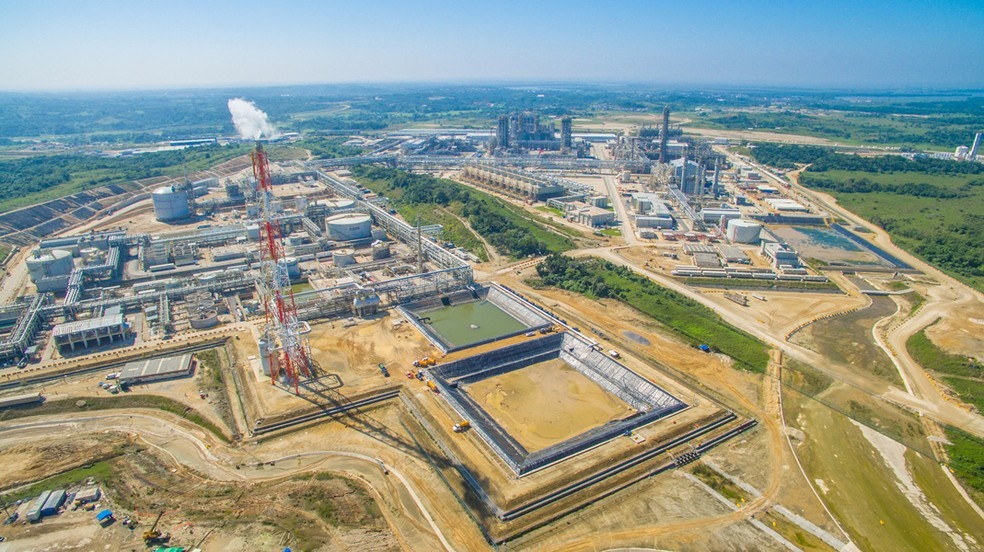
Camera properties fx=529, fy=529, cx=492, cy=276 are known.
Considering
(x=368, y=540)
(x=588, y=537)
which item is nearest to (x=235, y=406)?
(x=368, y=540)

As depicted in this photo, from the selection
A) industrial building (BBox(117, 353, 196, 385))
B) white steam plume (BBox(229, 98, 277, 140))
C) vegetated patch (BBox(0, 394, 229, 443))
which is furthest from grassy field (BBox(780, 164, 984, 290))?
industrial building (BBox(117, 353, 196, 385))

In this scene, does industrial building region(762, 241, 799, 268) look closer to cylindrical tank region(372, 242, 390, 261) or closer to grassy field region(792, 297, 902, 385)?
grassy field region(792, 297, 902, 385)

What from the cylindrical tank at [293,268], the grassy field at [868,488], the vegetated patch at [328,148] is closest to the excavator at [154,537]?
the grassy field at [868,488]

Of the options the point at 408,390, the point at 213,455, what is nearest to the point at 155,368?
the point at 213,455

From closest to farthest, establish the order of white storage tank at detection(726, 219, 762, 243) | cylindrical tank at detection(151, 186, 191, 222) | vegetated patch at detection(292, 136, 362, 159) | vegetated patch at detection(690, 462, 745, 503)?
vegetated patch at detection(690, 462, 745, 503) → white storage tank at detection(726, 219, 762, 243) → cylindrical tank at detection(151, 186, 191, 222) → vegetated patch at detection(292, 136, 362, 159)

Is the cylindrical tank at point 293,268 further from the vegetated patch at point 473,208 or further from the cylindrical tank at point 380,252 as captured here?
the vegetated patch at point 473,208

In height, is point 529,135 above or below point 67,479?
above

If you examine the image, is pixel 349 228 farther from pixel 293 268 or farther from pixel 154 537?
pixel 154 537

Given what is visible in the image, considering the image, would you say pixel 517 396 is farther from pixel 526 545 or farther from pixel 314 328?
pixel 314 328
